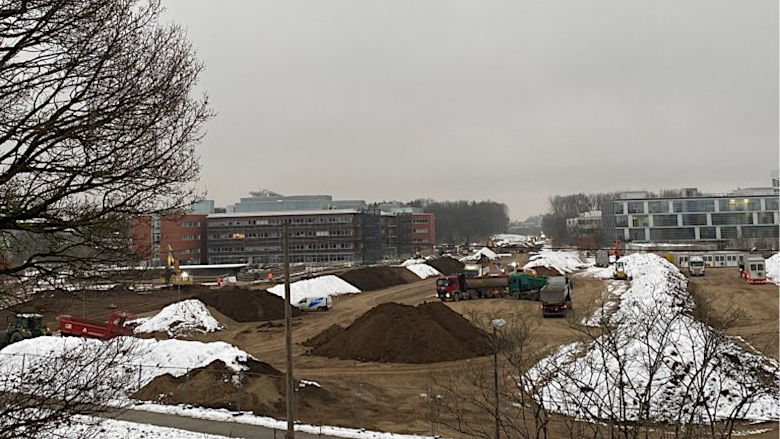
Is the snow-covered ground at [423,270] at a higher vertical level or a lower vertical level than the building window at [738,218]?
lower

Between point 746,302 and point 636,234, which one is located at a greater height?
point 636,234

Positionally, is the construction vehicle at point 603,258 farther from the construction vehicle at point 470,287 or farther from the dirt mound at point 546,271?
the construction vehicle at point 470,287

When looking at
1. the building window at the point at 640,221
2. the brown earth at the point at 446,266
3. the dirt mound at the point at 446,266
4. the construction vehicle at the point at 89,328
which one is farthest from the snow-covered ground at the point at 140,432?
the building window at the point at 640,221

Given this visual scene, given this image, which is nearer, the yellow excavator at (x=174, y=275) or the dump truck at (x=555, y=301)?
the dump truck at (x=555, y=301)

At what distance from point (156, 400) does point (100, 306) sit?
37536 mm

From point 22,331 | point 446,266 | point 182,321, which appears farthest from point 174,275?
point 446,266

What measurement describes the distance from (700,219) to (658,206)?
291 inches

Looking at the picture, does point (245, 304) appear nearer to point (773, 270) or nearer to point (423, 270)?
point (423, 270)

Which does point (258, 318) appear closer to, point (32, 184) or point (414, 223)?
point (32, 184)

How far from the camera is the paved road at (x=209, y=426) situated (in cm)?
1745

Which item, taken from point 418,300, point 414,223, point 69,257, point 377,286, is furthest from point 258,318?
point 414,223

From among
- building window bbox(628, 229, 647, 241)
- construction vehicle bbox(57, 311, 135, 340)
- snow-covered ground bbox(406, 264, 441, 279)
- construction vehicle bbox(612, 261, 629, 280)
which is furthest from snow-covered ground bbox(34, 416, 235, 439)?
building window bbox(628, 229, 647, 241)

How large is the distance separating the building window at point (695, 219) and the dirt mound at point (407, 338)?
277 ft

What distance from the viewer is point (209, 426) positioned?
1838cm
